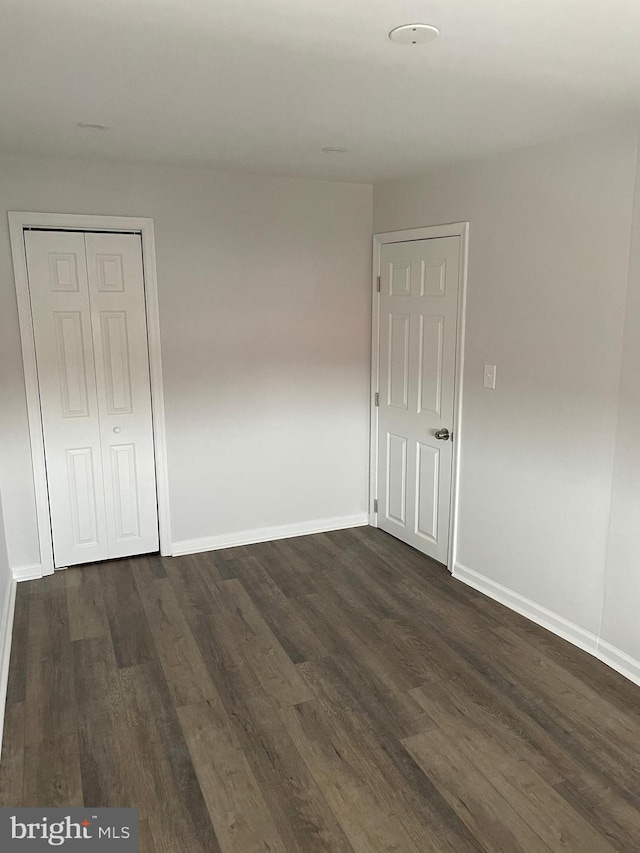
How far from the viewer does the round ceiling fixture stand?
1.74m

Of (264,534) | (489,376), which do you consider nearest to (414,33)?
(489,376)

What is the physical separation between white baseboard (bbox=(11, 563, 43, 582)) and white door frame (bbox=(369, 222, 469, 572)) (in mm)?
2280

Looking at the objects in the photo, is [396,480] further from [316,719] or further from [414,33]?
[414,33]

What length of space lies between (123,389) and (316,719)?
7.45 ft

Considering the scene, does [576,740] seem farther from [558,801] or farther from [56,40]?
[56,40]

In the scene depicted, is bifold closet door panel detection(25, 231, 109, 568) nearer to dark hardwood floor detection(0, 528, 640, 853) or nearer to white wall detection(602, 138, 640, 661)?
dark hardwood floor detection(0, 528, 640, 853)

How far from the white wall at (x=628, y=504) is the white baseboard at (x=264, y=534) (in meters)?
2.08

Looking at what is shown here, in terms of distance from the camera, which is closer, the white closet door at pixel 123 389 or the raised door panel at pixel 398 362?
the white closet door at pixel 123 389

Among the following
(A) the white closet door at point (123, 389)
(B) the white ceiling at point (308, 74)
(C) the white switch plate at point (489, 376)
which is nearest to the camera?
(B) the white ceiling at point (308, 74)

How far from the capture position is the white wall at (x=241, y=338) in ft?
12.0

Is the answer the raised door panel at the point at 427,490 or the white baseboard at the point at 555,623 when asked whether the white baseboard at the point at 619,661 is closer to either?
the white baseboard at the point at 555,623

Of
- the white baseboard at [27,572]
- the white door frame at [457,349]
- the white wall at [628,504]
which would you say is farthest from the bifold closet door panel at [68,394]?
the white wall at [628,504]

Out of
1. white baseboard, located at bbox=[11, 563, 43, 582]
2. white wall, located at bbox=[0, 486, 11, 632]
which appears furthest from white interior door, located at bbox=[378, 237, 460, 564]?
white wall, located at bbox=[0, 486, 11, 632]

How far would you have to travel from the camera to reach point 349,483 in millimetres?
4672
